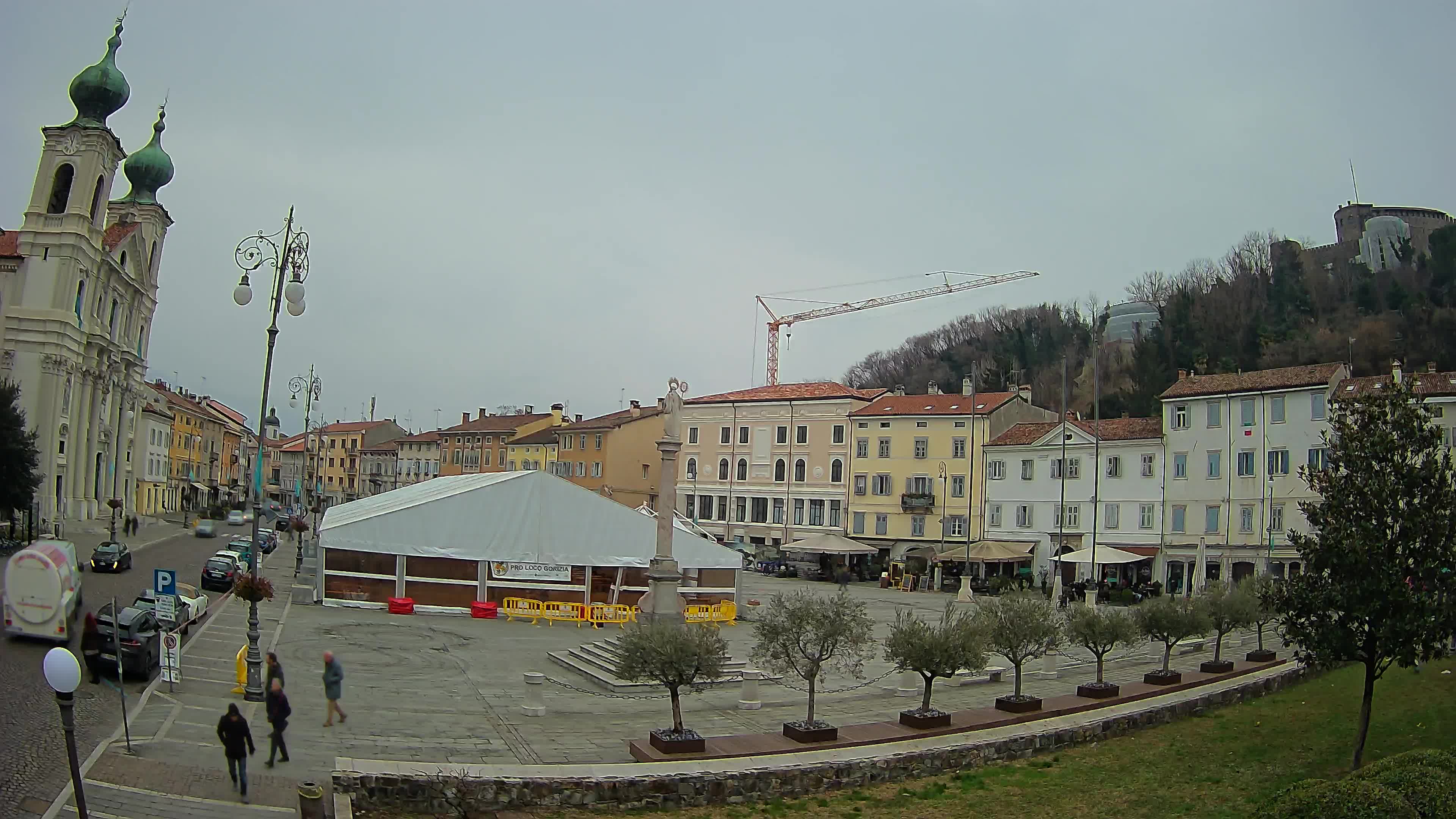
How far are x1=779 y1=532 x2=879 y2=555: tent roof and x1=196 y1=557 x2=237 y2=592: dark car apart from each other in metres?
27.9

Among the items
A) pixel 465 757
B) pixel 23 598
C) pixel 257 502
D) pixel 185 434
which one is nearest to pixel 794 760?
pixel 465 757

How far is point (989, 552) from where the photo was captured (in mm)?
53688

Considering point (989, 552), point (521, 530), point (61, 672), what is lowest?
point (61, 672)

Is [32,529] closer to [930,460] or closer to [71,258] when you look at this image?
[71,258]

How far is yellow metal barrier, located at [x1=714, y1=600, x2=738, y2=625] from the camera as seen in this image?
119ft

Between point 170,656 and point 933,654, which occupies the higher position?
point 933,654

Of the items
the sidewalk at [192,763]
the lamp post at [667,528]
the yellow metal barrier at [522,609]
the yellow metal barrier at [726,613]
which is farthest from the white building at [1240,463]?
the sidewalk at [192,763]

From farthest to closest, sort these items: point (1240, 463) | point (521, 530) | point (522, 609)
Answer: point (1240, 463) < point (521, 530) < point (522, 609)

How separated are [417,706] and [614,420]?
62.2 metres

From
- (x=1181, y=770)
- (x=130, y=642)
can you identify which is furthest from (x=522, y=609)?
(x=1181, y=770)

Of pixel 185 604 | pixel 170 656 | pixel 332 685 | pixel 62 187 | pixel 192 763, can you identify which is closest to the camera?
pixel 192 763

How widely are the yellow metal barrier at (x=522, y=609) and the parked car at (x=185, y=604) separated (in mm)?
9258

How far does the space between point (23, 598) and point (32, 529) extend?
33013 mm

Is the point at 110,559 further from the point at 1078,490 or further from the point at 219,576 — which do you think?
the point at 1078,490
